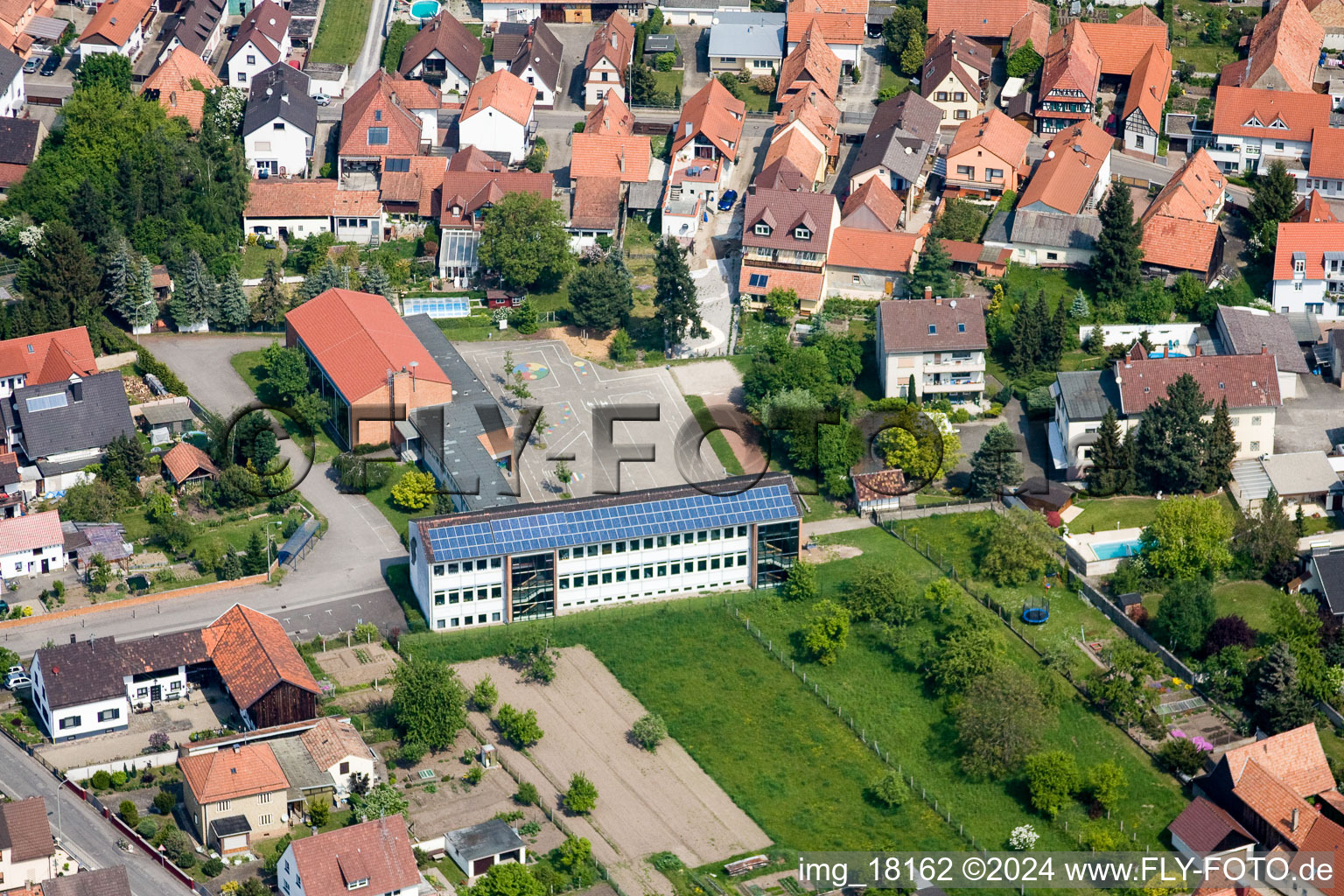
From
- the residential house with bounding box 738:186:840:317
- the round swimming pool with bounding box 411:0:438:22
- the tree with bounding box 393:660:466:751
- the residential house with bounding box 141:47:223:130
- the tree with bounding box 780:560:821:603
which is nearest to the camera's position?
the tree with bounding box 393:660:466:751

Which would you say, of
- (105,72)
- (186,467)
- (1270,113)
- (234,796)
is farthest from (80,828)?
(1270,113)

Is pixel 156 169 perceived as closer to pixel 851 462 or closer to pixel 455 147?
pixel 455 147

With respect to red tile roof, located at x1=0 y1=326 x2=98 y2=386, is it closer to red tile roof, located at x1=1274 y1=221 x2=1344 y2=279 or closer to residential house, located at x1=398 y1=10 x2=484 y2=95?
residential house, located at x1=398 y1=10 x2=484 y2=95

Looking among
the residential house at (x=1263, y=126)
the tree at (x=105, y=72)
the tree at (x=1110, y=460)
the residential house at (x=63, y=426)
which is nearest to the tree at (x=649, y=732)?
the tree at (x=1110, y=460)

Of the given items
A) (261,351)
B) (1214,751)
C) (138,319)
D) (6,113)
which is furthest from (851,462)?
(6,113)

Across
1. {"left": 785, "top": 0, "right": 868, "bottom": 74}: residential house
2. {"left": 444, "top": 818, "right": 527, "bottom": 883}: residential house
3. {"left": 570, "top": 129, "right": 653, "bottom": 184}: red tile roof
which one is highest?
{"left": 785, "top": 0, "right": 868, "bottom": 74}: residential house

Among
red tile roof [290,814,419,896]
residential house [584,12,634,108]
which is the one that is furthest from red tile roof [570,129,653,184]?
red tile roof [290,814,419,896]
